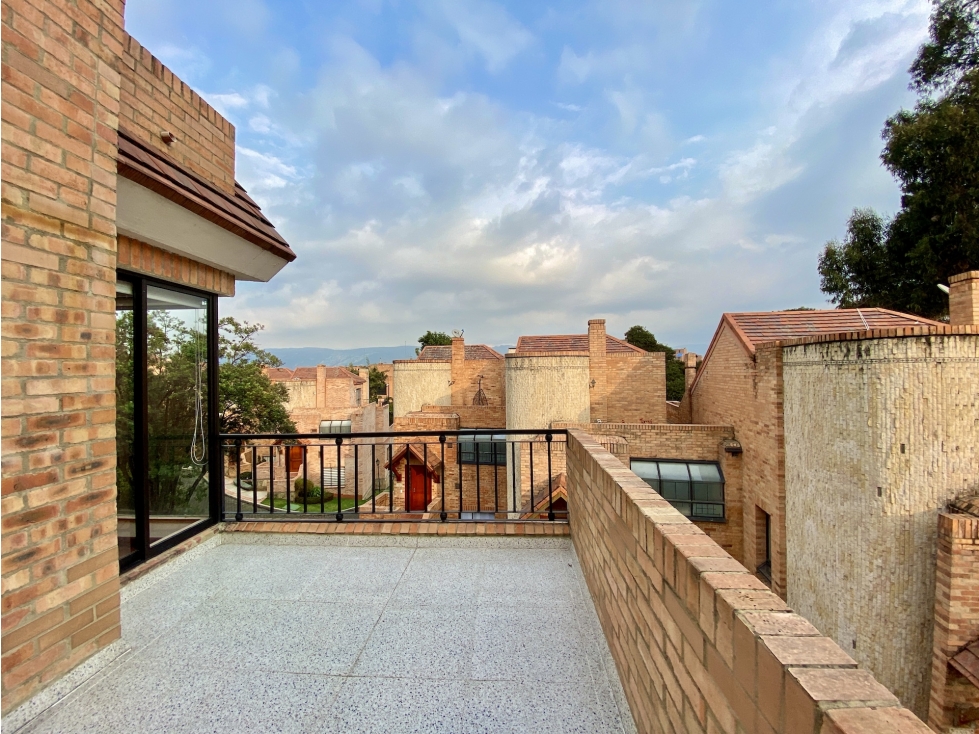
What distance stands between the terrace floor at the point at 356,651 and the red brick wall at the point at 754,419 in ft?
26.4

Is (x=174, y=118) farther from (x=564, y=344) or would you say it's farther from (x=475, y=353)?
(x=475, y=353)

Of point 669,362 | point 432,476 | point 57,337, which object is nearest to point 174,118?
point 57,337

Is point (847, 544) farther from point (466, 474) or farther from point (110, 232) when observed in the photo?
point (466, 474)

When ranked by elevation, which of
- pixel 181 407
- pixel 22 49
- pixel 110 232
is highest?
pixel 22 49

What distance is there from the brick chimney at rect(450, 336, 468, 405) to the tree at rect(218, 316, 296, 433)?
842cm

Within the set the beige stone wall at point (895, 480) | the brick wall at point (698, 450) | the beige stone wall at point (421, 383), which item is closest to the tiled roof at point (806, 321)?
the brick wall at point (698, 450)

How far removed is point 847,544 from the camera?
7133mm

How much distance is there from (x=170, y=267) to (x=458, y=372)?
1995cm

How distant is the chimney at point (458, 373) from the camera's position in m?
22.8

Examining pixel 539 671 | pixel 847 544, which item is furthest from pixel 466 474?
pixel 539 671

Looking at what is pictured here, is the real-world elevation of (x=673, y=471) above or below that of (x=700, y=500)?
above

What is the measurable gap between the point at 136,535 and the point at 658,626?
129 inches

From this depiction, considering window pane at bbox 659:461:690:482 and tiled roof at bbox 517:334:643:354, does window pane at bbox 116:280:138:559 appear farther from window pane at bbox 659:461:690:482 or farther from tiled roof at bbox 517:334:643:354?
tiled roof at bbox 517:334:643:354

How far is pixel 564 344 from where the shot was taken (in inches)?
704
